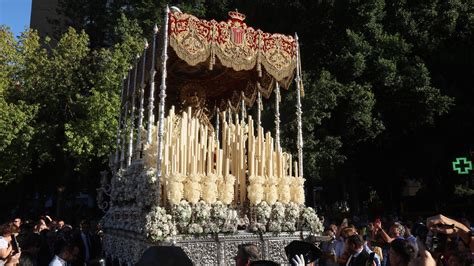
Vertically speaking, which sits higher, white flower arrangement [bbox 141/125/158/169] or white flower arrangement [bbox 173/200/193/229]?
white flower arrangement [bbox 141/125/158/169]

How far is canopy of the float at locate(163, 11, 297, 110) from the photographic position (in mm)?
11000

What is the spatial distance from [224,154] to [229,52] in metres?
2.53

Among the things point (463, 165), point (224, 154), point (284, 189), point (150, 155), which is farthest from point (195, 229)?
point (463, 165)

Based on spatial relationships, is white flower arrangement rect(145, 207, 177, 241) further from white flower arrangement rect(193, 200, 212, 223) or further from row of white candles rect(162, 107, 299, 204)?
row of white candles rect(162, 107, 299, 204)

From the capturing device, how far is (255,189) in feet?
35.0

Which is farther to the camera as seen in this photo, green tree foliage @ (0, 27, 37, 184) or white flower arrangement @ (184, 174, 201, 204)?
green tree foliage @ (0, 27, 37, 184)

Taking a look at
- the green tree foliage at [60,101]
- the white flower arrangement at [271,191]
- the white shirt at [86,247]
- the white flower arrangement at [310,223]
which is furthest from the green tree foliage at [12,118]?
the white flower arrangement at [310,223]

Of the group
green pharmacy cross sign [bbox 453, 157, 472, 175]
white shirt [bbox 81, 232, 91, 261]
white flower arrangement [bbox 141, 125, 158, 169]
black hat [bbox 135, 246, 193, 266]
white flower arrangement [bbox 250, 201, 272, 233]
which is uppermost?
green pharmacy cross sign [bbox 453, 157, 472, 175]

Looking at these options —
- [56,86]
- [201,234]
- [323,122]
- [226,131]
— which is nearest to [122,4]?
[56,86]

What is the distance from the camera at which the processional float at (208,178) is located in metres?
9.63

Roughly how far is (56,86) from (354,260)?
21.0m

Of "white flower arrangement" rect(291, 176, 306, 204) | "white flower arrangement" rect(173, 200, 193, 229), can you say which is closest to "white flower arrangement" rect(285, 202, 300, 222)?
"white flower arrangement" rect(291, 176, 306, 204)

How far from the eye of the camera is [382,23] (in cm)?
2523

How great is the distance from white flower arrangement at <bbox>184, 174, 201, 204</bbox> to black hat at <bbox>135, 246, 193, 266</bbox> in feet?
22.9
